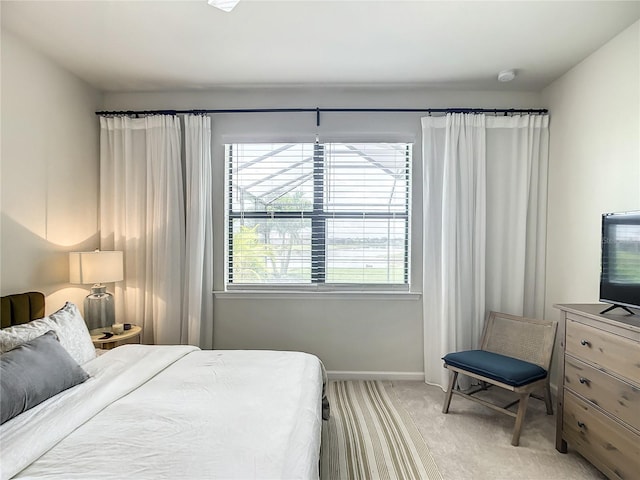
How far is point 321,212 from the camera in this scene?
359 cm

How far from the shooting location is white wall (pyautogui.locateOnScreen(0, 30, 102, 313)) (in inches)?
101

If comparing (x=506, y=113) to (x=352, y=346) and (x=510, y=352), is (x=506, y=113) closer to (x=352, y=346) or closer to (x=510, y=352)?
(x=510, y=352)

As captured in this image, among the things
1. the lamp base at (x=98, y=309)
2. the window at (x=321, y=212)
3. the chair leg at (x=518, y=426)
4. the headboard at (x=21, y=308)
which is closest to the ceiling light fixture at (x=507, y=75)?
the window at (x=321, y=212)

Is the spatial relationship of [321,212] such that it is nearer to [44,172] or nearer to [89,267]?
[89,267]

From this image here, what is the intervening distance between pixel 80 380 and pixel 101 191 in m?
2.10

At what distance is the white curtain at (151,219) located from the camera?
11.3 ft

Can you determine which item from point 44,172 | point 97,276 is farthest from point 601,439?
point 44,172

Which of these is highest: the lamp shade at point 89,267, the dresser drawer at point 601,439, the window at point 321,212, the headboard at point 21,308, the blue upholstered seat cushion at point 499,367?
the window at point 321,212

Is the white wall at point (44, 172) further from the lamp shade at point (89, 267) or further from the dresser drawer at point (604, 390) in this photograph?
the dresser drawer at point (604, 390)

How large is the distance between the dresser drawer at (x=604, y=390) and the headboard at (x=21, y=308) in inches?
135

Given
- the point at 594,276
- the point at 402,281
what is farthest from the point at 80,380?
the point at 594,276

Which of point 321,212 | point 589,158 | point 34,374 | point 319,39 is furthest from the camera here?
point 321,212

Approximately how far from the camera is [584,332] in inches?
87.5

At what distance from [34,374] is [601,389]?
9.26 ft
